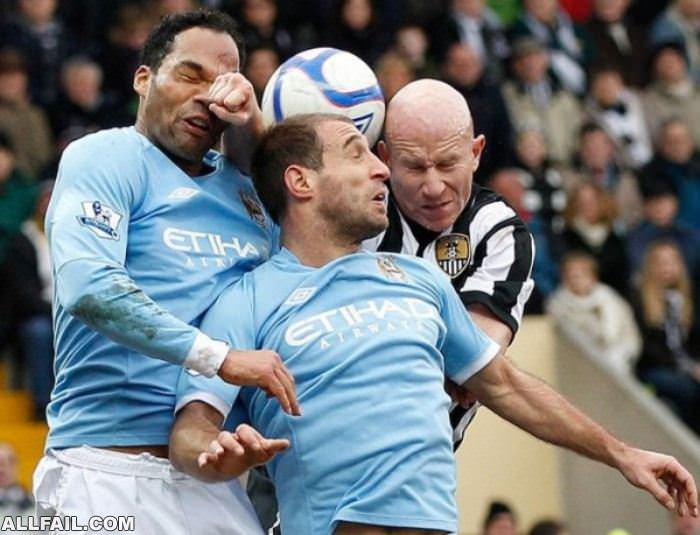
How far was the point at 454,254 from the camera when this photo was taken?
234 inches

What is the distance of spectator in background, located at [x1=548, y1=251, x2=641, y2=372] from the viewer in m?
12.7

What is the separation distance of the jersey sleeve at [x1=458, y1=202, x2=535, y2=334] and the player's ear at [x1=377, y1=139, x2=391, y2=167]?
13.8 inches

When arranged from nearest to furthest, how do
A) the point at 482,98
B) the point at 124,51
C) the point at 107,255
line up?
the point at 107,255 → the point at 124,51 → the point at 482,98

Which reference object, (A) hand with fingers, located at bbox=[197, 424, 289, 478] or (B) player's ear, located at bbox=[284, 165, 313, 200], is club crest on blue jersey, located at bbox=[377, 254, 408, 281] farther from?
(A) hand with fingers, located at bbox=[197, 424, 289, 478]

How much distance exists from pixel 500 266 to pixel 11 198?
21.1ft

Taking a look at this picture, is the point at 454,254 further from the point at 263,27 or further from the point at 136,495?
the point at 263,27

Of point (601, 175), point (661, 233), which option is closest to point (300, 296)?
point (661, 233)

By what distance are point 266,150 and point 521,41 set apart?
361 inches

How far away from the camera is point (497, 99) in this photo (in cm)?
1385

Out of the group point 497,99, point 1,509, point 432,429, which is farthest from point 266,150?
point 497,99

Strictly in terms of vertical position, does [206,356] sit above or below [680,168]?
above

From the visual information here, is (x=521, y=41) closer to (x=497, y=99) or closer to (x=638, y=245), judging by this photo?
(x=497, y=99)

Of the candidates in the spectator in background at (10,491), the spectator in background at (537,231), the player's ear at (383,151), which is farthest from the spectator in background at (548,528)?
the player's ear at (383,151)

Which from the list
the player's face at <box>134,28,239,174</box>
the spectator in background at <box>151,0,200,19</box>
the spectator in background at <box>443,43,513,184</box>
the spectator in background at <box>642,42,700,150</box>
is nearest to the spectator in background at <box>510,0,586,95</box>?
the spectator in background at <box>642,42,700,150</box>
